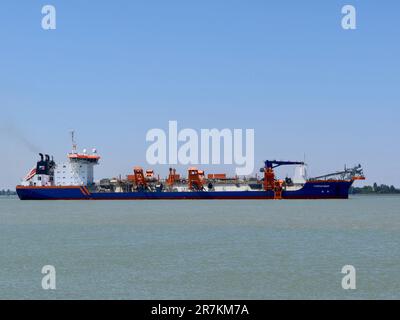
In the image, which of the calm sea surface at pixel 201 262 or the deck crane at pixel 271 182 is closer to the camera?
the calm sea surface at pixel 201 262

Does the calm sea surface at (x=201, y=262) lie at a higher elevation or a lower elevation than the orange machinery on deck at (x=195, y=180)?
lower

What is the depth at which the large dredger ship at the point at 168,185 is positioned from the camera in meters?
105

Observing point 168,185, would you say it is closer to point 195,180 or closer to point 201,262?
point 195,180

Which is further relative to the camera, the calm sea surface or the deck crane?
the deck crane

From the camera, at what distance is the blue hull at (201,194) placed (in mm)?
104062

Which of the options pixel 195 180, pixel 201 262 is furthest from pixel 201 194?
pixel 201 262

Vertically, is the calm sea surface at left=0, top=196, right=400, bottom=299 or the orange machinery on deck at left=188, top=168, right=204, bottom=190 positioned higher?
the orange machinery on deck at left=188, top=168, right=204, bottom=190

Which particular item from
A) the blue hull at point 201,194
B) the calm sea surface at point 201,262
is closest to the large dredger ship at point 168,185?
the blue hull at point 201,194

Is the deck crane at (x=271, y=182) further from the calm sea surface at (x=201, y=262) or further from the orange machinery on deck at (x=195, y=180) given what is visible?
the calm sea surface at (x=201, y=262)

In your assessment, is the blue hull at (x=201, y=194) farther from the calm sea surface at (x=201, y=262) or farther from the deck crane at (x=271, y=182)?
the calm sea surface at (x=201, y=262)

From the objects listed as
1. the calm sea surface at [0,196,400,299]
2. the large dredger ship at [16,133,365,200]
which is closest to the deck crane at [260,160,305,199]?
the large dredger ship at [16,133,365,200]

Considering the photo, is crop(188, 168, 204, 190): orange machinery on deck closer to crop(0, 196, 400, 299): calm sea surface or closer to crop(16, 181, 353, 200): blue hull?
crop(16, 181, 353, 200): blue hull

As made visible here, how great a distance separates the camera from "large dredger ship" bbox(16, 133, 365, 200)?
10488cm
